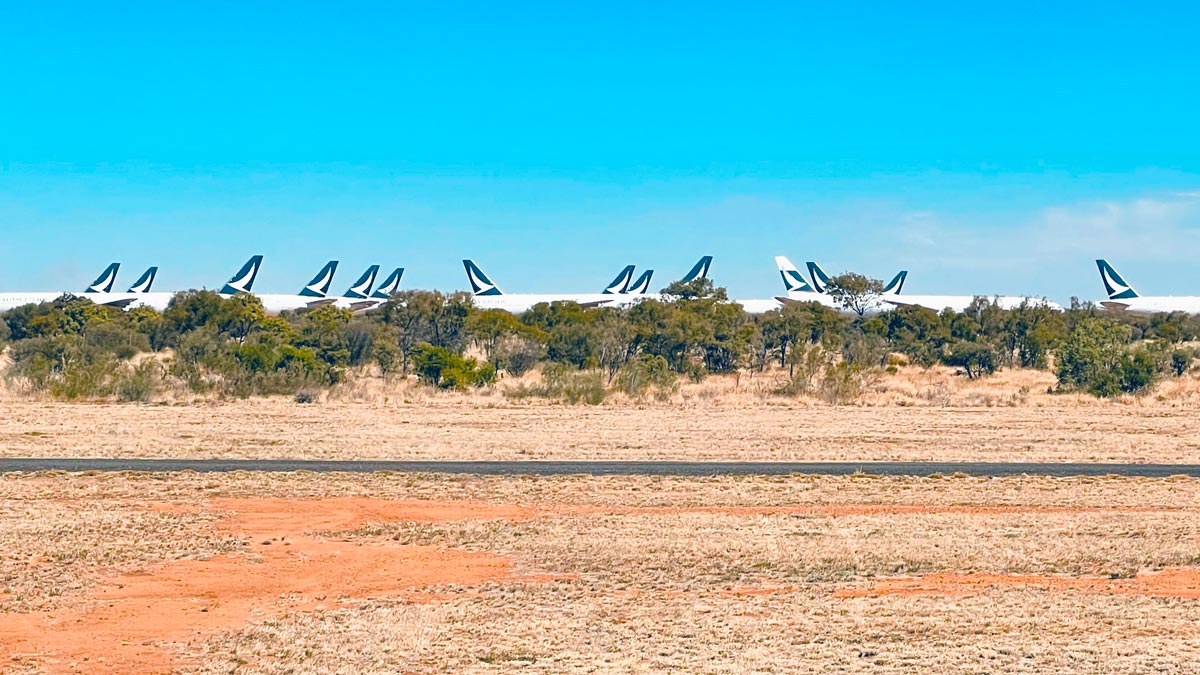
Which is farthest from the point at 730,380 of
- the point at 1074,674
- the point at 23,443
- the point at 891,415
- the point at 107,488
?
the point at 1074,674

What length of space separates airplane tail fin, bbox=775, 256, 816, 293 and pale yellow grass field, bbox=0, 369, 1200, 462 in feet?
270

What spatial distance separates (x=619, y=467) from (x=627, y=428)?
8.19 metres

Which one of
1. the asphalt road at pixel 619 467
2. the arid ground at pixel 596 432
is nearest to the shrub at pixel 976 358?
the arid ground at pixel 596 432

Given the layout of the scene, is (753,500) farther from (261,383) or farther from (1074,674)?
(261,383)

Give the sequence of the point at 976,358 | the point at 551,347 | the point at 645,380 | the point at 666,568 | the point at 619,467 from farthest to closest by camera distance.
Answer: the point at 976,358, the point at 551,347, the point at 645,380, the point at 619,467, the point at 666,568

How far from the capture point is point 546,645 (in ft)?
32.4

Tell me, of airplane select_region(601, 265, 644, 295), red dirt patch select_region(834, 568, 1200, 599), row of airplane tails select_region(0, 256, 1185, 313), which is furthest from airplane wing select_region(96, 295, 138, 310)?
red dirt patch select_region(834, 568, 1200, 599)

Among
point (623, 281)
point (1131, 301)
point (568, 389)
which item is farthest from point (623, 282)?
point (568, 389)

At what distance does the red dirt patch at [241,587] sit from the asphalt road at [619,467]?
15.3 ft

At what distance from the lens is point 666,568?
43.2 feet

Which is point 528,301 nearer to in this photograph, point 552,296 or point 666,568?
point 552,296

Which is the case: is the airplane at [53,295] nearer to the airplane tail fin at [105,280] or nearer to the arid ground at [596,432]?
the airplane tail fin at [105,280]

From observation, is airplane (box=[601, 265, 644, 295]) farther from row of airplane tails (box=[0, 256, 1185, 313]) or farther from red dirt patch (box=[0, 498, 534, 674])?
red dirt patch (box=[0, 498, 534, 674])

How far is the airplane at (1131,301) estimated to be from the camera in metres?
101
